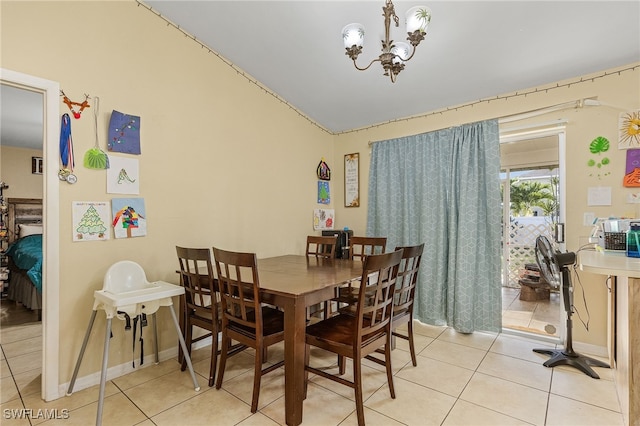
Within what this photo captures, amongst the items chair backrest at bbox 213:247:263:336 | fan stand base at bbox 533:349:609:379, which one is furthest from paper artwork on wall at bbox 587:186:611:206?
chair backrest at bbox 213:247:263:336

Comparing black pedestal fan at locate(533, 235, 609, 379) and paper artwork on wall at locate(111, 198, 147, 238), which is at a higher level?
paper artwork on wall at locate(111, 198, 147, 238)

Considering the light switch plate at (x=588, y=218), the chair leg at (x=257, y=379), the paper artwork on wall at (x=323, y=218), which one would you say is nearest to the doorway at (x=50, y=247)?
the chair leg at (x=257, y=379)

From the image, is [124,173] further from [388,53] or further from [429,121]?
[429,121]

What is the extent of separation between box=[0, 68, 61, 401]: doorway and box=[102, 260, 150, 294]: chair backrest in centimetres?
29

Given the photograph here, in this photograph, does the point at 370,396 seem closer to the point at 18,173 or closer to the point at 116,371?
the point at 116,371

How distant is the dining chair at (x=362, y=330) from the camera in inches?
64.9

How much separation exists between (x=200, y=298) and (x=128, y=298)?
1.56ft

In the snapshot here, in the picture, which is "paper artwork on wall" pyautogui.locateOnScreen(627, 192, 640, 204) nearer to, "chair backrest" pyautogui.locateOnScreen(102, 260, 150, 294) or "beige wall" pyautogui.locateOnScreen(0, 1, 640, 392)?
"beige wall" pyautogui.locateOnScreen(0, 1, 640, 392)

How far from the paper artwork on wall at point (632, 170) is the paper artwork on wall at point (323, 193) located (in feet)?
9.56

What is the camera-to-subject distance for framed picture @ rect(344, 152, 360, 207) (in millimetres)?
4012

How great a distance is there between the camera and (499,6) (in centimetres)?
203

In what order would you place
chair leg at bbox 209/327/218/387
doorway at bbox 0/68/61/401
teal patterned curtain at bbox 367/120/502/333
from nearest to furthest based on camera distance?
doorway at bbox 0/68/61/401
chair leg at bbox 209/327/218/387
teal patterned curtain at bbox 367/120/502/333

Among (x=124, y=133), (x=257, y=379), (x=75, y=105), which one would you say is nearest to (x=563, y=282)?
(x=257, y=379)

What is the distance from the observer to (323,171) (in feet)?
13.4
